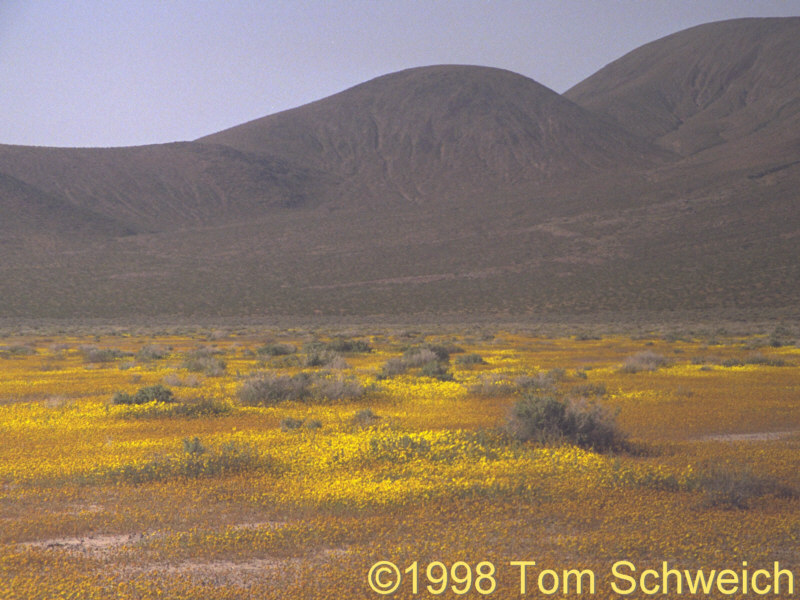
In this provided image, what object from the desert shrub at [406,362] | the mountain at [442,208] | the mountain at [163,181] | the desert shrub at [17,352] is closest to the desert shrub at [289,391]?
the desert shrub at [406,362]

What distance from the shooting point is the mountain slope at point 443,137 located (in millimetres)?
112438

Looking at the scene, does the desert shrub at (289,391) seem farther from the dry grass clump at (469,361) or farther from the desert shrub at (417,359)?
the dry grass clump at (469,361)

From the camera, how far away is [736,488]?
266 inches

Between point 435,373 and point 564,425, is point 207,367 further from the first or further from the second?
point 564,425

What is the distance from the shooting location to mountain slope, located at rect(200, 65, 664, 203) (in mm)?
112438

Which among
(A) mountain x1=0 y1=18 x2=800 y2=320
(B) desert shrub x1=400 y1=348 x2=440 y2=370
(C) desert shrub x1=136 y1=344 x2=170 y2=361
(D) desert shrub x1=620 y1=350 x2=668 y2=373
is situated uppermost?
(A) mountain x1=0 y1=18 x2=800 y2=320

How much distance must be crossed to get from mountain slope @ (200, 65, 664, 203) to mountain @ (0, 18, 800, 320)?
0.54m

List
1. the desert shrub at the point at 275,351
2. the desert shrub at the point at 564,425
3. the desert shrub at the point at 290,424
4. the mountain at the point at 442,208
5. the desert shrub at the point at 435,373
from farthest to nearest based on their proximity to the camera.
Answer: the mountain at the point at 442,208
the desert shrub at the point at 275,351
the desert shrub at the point at 435,373
the desert shrub at the point at 290,424
the desert shrub at the point at 564,425

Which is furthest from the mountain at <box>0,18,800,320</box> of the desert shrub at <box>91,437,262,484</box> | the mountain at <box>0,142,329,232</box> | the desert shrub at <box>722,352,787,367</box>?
the desert shrub at <box>91,437,262,484</box>

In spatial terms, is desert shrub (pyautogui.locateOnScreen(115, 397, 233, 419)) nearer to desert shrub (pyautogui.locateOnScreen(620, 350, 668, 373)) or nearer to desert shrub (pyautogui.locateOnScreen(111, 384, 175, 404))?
desert shrub (pyautogui.locateOnScreen(111, 384, 175, 404))

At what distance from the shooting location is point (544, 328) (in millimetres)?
40281

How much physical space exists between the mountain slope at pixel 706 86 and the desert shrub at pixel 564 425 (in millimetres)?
99021

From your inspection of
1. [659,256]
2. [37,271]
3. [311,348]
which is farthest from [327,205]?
[311,348]

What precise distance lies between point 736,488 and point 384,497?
134 inches
